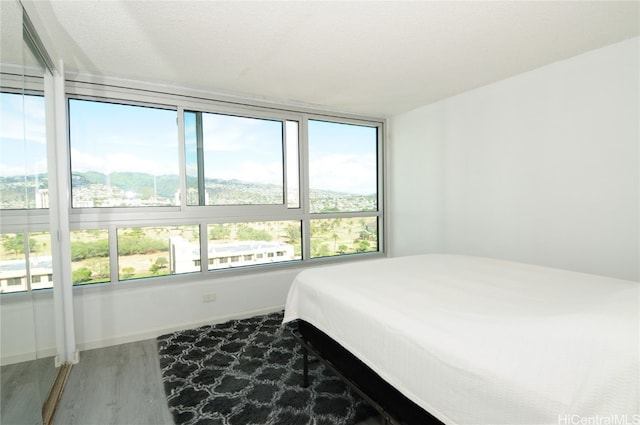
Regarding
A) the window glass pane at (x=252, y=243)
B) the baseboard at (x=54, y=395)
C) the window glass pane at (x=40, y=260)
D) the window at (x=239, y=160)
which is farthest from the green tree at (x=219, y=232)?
the baseboard at (x=54, y=395)

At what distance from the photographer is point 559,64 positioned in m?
2.77

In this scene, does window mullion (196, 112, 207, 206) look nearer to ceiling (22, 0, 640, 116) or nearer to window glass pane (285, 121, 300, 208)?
ceiling (22, 0, 640, 116)

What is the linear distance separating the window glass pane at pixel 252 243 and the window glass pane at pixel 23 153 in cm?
163

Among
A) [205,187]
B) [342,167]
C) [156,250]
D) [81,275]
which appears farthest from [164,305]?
[342,167]

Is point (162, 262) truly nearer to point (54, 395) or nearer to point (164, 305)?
point (164, 305)

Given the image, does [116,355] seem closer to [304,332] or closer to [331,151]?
[304,332]

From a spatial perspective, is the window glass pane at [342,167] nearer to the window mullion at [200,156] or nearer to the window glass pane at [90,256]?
the window mullion at [200,156]

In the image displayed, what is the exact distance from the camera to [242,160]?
3.71 meters

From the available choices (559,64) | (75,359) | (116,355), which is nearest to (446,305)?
(559,64)

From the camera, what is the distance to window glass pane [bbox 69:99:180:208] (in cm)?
297

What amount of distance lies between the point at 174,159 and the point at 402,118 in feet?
9.78

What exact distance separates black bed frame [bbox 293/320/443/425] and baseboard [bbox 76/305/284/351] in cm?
156

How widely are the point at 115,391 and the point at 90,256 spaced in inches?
53.8

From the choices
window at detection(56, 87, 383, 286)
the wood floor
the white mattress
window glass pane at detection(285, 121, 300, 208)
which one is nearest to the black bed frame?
the white mattress
